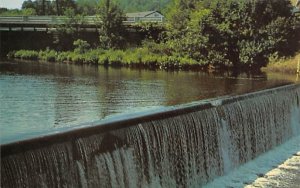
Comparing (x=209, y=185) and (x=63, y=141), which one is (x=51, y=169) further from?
(x=209, y=185)

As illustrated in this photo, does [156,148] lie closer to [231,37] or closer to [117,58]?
[231,37]

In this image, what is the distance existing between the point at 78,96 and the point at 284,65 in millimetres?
21151

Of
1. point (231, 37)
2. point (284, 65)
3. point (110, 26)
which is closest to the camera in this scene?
point (284, 65)

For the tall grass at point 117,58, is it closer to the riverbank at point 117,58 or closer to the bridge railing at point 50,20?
the riverbank at point 117,58

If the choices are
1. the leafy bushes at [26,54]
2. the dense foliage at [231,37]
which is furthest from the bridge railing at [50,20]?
the dense foliage at [231,37]

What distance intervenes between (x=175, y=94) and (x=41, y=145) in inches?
503

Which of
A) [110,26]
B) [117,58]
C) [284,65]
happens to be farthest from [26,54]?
[284,65]

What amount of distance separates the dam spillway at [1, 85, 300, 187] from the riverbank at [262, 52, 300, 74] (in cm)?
1974

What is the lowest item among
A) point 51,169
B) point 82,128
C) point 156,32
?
point 51,169

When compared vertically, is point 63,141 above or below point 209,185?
above

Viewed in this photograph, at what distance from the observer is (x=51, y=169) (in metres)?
7.50

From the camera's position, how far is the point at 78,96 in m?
18.3

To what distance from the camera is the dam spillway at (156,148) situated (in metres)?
7.38

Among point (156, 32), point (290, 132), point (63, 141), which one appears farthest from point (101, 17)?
point (63, 141)
